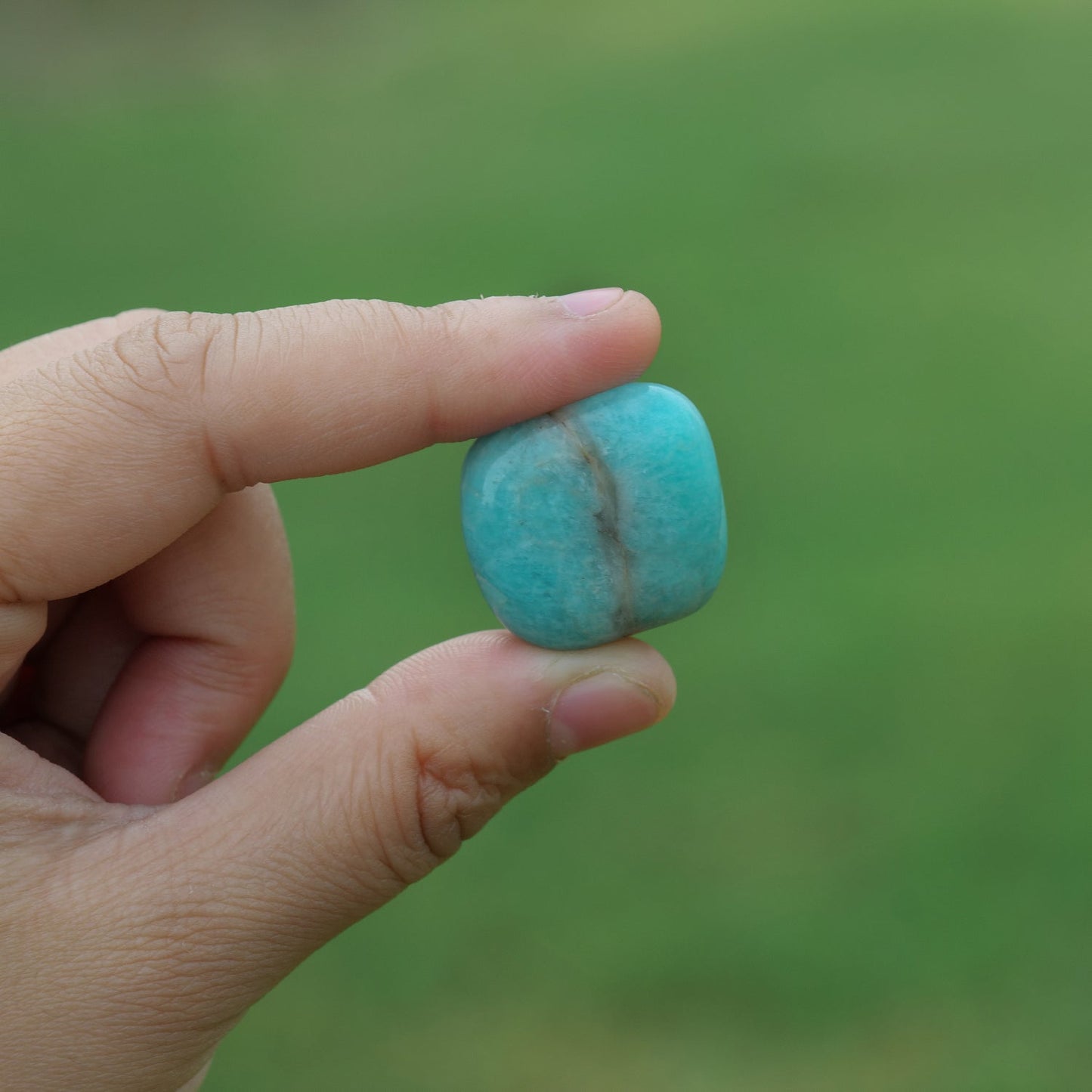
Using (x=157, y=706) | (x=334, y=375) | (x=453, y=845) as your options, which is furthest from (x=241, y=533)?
(x=453, y=845)

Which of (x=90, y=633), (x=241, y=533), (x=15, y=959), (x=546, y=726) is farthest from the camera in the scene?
(x=90, y=633)

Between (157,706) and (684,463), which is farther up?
(684,463)

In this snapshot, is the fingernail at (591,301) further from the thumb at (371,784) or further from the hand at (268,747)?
the thumb at (371,784)

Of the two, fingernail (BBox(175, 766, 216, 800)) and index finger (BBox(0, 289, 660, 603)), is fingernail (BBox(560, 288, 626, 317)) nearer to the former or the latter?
index finger (BBox(0, 289, 660, 603))

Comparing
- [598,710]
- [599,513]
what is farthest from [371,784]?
[599,513]

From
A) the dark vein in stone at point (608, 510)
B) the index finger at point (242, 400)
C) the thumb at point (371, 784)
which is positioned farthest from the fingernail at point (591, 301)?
the thumb at point (371, 784)

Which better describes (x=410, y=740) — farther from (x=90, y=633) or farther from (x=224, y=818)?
(x=90, y=633)

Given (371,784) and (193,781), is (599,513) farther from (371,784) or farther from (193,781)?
(193,781)
